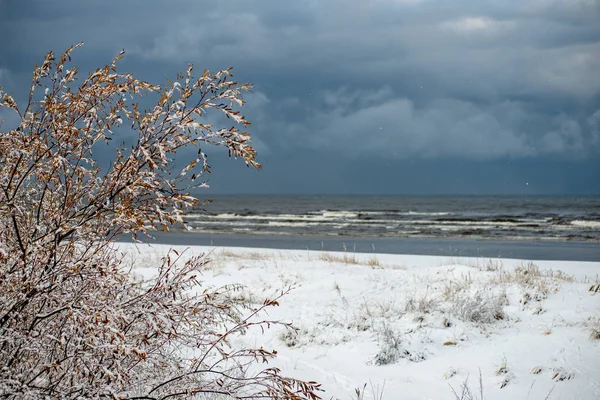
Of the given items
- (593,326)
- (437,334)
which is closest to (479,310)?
(437,334)

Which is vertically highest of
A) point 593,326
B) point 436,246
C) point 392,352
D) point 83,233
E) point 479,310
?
point 83,233

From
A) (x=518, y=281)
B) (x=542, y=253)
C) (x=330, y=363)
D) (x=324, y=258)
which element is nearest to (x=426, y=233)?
(x=542, y=253)

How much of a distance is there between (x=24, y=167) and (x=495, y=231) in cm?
3476

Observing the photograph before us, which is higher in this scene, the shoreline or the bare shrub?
the bare shrub

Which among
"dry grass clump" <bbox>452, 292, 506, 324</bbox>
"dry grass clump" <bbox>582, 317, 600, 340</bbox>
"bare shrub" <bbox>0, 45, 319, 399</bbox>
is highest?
"bare shrub" <bbox>0, 45, 319, 399</bbox>

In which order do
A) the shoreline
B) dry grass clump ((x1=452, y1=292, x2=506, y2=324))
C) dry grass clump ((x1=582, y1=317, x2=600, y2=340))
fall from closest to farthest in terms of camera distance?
dry grass clump ((x1=582, y1=317, x2=600, y2=340)), dry grass clump ((x1=452, y1=292, x2=506, y2=324)), the shoreline

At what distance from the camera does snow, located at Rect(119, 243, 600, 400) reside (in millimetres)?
6656

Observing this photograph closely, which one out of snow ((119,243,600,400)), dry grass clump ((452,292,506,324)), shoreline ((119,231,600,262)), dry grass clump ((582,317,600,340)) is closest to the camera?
snow ((119,243,600,400))

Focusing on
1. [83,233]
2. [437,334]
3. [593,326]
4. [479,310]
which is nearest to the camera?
[83,233]

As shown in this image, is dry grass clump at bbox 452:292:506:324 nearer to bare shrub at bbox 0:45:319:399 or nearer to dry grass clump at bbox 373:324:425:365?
dry grass clump at bbox 373:324:425:365

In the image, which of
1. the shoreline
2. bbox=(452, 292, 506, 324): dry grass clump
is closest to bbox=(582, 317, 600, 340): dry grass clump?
bbox=(452, 292, 506, 324): dry grass clump

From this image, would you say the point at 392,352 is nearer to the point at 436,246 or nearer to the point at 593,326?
the point at 593,326

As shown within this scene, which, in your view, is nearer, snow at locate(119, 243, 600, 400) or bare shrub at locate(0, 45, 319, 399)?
bare shrub at locate(0, 45, 319, 399)

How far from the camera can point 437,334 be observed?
8.09 m
